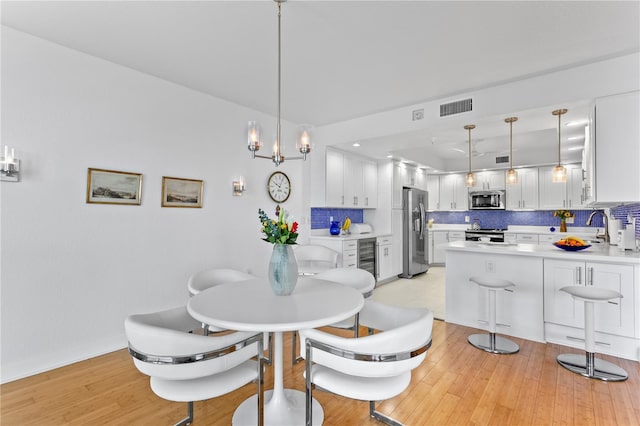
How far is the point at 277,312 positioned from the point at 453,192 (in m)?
7.15

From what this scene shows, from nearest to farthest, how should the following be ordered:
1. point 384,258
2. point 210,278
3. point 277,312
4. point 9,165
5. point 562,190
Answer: point 277,312 → point 9,165 → point 210,278 → point 384,258 → point 562,190

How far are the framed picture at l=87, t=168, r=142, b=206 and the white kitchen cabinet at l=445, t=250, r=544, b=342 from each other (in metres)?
3.66

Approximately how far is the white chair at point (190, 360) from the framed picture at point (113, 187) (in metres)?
1.75

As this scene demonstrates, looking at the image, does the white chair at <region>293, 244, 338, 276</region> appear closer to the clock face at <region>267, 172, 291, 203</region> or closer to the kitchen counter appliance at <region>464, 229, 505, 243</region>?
the clock face at <region>267, 172, 291, 203</region>

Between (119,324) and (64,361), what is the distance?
1.55ft

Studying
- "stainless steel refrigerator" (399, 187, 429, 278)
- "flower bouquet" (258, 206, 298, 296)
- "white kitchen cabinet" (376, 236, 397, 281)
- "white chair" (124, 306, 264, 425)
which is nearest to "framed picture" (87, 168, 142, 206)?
"white chair" (124, 306, 264, 425)

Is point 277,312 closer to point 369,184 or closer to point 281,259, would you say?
point 281,259

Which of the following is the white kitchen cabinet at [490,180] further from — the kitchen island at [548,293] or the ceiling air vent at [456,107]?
the ceiling air vent at [456,107]

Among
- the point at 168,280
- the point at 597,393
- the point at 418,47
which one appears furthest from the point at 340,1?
the point at 597,393

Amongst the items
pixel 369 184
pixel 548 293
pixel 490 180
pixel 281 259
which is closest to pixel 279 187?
pixel 369 184

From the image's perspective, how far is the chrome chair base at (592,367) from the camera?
97.2 inches

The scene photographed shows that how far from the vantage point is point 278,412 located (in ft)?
6.36

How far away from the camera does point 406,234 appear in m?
6.36

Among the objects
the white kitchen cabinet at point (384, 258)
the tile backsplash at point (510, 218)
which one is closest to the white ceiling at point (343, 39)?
the white kitchen cabinet at point (384, 258)
